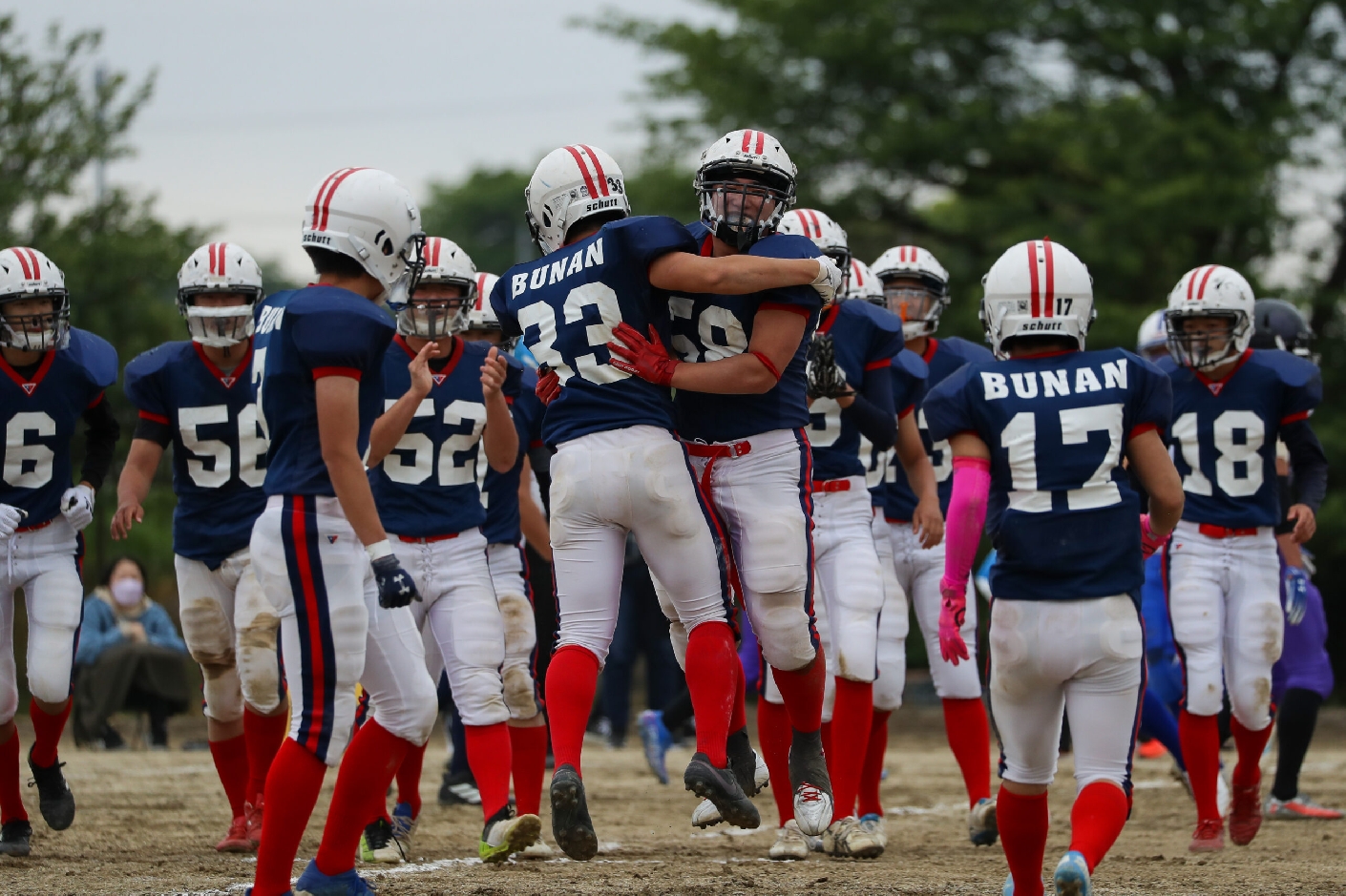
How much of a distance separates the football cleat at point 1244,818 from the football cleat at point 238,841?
14.5ft

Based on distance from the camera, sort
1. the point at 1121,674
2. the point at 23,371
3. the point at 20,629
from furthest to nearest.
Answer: the point at 20,629, the point at 23,371, the point at 1121,674

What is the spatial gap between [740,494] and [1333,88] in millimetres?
17370

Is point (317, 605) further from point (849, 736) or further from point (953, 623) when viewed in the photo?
point (849, 736)

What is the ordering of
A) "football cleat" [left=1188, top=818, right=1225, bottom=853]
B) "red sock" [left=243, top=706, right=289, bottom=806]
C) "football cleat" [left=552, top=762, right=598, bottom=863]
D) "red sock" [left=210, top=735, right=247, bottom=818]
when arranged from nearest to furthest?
"football cleat" [left=552, top=762, right=598, bottom=863], "red sock" [left=243, top=706, right=289, bottom=806], "red sock" [left=210, top=735, right=247, bottom=818], "football cleat" [left=1188, top=818, right=1225, bottom=853]

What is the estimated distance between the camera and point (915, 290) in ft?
27.4

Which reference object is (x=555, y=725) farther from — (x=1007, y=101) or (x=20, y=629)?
(x=1007, y=101)

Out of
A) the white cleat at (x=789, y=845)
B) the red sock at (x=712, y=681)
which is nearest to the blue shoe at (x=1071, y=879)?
the red sock at (x=712, y=681)

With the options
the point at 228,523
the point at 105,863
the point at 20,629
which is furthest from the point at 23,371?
the point at 20,629

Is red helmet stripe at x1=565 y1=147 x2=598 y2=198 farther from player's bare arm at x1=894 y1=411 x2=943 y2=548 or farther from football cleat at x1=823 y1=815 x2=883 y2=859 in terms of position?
football cleat at x1=823 y1=815 x2=883 y2=859

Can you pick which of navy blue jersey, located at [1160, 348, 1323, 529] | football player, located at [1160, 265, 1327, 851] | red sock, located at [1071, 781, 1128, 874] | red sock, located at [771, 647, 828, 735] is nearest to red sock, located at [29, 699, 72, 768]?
red sock, located at [771, 647, 828, 735]

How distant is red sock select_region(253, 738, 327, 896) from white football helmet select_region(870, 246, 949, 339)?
4358mm

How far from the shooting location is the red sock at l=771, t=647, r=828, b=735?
579 centimetres

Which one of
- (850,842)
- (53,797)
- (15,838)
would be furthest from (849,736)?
(15,838)

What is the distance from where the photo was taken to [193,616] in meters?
7.12
